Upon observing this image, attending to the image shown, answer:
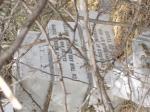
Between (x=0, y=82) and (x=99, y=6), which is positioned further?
(x=99, y=6)

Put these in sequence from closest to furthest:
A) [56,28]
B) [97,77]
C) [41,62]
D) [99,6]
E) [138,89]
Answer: [97,77] → [138,89] → [41,62] → [56,28] → [99,6]

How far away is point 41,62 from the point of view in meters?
1.49

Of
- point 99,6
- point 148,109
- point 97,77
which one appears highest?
point 99,6

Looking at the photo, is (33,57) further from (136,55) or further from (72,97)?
(136,55)

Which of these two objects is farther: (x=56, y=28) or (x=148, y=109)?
(x=56, y=28)

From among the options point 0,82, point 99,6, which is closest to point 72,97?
point 99,6

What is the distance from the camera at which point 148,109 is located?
139 centimetres

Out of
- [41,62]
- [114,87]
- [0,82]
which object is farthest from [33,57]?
[0,82]

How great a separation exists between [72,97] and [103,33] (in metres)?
0.39

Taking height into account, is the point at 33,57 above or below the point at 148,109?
above

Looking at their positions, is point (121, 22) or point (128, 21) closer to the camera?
point (121, 22)

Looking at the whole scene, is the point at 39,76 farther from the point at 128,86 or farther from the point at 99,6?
the point at 99,6

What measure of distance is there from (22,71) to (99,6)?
601mm

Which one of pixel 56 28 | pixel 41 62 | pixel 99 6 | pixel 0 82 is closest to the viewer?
pixel 0 82
